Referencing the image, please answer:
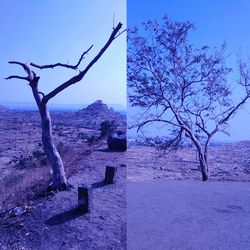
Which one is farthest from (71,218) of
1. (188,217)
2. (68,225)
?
(188,217)

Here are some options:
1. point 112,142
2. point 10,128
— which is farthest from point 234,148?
point 10,128

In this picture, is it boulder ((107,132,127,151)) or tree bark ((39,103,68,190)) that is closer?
tree bark ((39,103,68,190))

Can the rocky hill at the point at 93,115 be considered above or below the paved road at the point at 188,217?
above

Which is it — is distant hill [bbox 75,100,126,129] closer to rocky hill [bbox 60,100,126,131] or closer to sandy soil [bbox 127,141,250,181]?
rocky hill [bbox 60,100,126,131]

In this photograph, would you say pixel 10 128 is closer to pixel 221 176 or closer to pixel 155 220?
pixel 221 176

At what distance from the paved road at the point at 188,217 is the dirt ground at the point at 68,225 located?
22 cm

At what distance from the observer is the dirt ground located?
5.36 metres

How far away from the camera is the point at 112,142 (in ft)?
42.5

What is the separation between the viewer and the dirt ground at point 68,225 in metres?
5.36

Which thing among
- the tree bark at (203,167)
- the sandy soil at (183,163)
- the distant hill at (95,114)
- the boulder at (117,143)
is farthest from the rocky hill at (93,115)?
the tree bark at (203,167)

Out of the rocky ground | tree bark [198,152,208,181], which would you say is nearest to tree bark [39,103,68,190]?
the rocky ground

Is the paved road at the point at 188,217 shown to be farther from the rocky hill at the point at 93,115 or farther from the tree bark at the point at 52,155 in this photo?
the rocky hill at the point at 93,115

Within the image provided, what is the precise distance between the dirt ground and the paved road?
0.71ft

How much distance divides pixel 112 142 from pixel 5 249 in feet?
25.6
